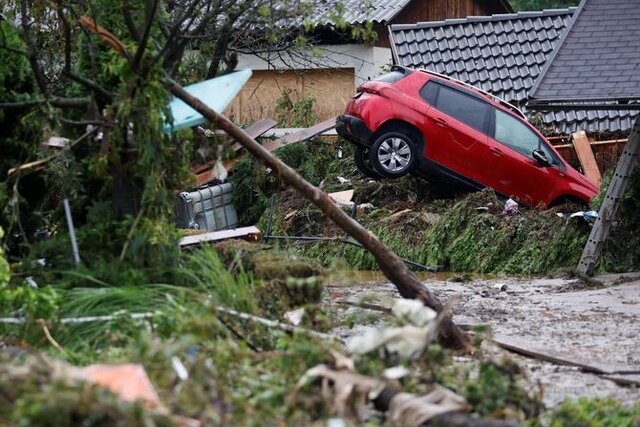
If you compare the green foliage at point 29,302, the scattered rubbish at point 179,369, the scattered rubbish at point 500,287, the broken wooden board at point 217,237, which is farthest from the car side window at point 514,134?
the scattered rubbish at point 179,369

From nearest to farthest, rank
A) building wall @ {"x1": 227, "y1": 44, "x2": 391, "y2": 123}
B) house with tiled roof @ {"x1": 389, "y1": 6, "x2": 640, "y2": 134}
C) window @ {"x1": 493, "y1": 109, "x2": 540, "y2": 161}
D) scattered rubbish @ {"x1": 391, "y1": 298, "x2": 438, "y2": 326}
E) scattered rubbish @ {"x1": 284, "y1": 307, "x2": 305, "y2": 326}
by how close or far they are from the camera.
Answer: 1. scattered rubbish @ {"x1": 391, "y1": 298, "x2": 438, "y2": 326}
2. scattered rubbish @ {"x1": 284, "y1": 307, "x2": 305, "y2": 326}
3. window @ {"x1": 493, "y1": 109, "x2": 540, "y2": 161}
4. house with tiled roof @ {"x1": 389, "y1": 6, "x2": 640, "y2": 134}
5. building wall @ {"x1": 227, "y1": 44, "x2": 391, "y2": 123}

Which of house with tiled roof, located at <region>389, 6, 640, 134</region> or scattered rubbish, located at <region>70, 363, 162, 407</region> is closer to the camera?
scattered rubbish, located at <region>70, 363, 162, 407</region>

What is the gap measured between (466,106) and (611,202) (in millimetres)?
4718

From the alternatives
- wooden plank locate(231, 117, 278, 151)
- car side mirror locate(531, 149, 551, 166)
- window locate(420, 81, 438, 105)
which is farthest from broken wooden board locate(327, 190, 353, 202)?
car side mirror locate(531, 149, 551, 166)

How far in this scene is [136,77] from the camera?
9.16 metres

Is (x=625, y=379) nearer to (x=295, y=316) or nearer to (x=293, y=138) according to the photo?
(x=295, y=316)

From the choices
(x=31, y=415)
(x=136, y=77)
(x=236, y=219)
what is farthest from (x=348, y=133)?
(x=31, y=415)

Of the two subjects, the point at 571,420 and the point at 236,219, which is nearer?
the point at 571,420

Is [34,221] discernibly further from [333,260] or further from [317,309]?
[333,260]

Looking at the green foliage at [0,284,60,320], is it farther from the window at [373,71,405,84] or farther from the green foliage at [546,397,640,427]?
the window at [373,71,405,84]

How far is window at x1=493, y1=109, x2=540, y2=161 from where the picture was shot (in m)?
20.3

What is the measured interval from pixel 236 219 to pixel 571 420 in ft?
46.8

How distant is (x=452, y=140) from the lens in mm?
19969

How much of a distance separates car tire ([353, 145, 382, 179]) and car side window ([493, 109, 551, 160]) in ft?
6.89
